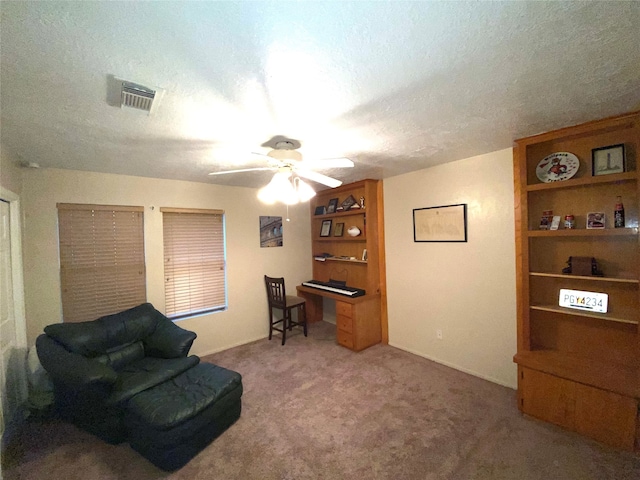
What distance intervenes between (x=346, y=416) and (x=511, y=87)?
8.80 feet

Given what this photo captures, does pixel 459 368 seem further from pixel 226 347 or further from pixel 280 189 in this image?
pixel 226 347

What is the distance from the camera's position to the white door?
2154 millimetres

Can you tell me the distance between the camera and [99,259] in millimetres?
3025

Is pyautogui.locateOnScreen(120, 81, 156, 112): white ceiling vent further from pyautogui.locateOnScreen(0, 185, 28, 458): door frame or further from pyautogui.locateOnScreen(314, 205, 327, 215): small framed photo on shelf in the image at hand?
pyautogui.locateOnScreen(314, 205, 327, 215): small framed photo on shelf

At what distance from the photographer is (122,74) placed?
1.25 m

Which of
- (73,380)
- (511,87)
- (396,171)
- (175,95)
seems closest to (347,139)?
(511,87)

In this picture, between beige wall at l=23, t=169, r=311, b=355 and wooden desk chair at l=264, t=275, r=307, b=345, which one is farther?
wooden desk chair at l=264, t=275, r=307, b=345

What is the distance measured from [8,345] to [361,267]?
12.8 ft

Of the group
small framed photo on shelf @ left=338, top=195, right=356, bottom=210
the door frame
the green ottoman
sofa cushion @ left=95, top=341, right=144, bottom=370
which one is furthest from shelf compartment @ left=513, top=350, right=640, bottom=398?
the door frame

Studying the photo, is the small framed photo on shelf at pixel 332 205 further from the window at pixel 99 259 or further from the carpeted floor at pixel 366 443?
the window at pixel 99 259

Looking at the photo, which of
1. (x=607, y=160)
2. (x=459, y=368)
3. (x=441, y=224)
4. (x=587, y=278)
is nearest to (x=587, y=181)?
(x=607, y=160)

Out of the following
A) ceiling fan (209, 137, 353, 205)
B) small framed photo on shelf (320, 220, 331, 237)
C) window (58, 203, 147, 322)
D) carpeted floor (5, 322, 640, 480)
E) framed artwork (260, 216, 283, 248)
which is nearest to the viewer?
carpeted floor (5, 322, 640, 480)

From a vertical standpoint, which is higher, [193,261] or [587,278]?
[193,261]

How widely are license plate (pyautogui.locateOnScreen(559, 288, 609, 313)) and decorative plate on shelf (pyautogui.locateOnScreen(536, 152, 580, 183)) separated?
38.3 inches
